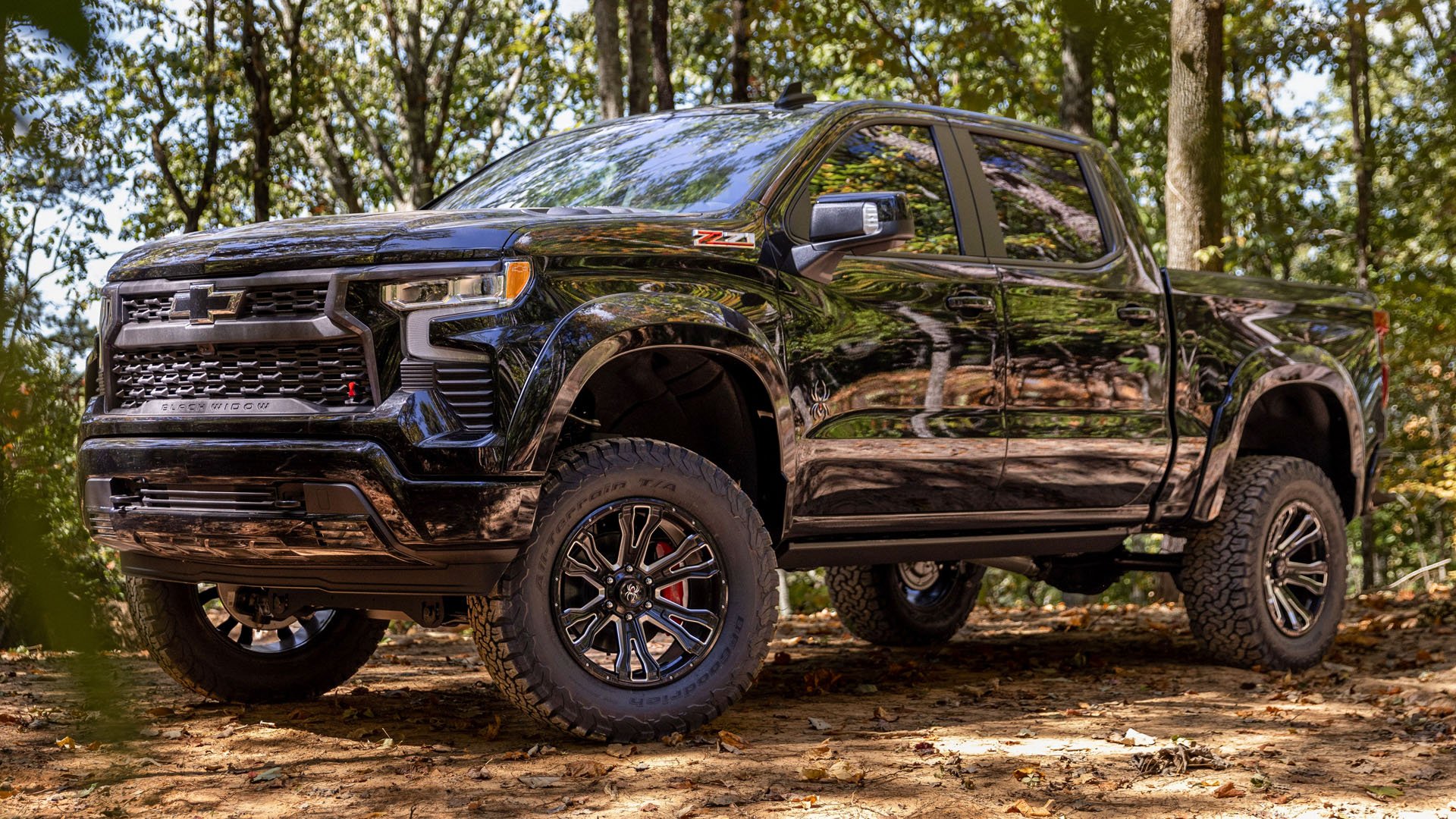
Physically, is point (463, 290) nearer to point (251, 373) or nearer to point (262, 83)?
point (251, 373)

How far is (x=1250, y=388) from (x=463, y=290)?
12.1ft

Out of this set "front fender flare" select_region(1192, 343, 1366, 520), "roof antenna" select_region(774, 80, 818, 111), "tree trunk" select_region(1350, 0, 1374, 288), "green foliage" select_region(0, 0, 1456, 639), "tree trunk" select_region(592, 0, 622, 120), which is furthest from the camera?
"tree trunk" select_region(1350, 0, 1374, 288)

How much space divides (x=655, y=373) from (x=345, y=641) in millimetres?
1637

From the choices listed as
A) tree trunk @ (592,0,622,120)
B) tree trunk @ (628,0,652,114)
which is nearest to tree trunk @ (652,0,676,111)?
tree trunk @ (628,0,652,114)

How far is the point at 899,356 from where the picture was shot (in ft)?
15.8

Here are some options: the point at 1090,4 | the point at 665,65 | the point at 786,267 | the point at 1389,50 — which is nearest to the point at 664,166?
the point at 786,267

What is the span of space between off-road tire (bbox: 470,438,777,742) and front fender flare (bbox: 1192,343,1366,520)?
2513 millimetres

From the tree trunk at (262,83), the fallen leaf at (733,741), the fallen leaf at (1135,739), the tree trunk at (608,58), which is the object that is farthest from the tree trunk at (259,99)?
the fallen leaf at (1135,739)

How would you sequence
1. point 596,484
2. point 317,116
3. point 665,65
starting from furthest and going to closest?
point 317,116, point 665,65, point 596,484

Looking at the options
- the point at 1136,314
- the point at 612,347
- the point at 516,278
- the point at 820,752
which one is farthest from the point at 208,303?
the point at 1136,314

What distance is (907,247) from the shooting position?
16.5ft

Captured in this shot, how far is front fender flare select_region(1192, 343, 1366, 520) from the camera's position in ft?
19.7

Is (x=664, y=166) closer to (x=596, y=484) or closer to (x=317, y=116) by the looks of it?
(x=596, y=484)

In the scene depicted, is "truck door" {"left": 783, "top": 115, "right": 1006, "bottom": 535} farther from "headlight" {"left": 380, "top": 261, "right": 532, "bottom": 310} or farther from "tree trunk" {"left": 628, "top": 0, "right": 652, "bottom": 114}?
"tree trunk" {"left": 628, "top": 0, "right": 652, "bottom": 114}
